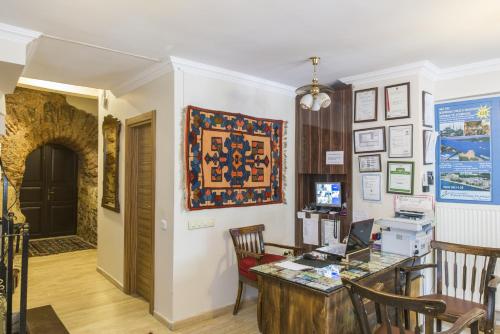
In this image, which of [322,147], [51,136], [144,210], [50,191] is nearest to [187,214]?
[144,210]

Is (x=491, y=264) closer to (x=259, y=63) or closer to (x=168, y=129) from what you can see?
(x=259, y=63)

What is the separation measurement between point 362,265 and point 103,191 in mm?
Answer: 3430

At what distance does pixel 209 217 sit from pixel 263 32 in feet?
5.90

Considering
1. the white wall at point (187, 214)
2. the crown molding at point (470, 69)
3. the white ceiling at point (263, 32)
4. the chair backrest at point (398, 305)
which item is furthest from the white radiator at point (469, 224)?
the chair backrest at point (398, 305)

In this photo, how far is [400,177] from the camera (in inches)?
130

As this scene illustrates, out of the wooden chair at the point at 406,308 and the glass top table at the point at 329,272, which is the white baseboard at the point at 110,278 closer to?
the glass top table at the point at 329,272

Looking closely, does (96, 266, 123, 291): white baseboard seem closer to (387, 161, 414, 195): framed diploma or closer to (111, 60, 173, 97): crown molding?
(111, 60, 173, 97): crown molding

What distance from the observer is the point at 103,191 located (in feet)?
14.7

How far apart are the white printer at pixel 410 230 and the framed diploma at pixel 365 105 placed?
3.10 ft

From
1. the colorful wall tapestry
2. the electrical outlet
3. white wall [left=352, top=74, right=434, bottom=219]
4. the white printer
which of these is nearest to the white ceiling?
white wall [left=352, top=74, right=434, bottom=219]

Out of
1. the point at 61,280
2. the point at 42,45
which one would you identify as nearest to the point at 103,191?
the point at 61,280

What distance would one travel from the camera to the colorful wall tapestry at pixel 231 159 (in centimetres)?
323

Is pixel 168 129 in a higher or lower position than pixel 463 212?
higher

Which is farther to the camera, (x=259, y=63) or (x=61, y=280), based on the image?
(x=61, y=280)
